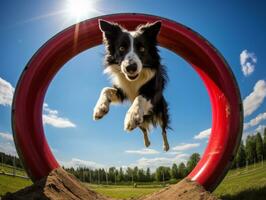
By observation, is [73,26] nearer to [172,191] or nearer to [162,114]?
[162,114]

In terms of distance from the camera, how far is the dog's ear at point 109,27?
5293 millimetres

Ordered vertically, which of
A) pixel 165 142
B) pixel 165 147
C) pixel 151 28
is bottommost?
pixel 165 147

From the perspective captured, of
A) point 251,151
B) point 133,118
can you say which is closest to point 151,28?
point 133,118

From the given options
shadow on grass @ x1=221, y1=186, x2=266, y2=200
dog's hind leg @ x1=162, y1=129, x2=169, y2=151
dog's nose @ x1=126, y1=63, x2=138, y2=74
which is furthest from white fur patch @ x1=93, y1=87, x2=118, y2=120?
shadow on grass @ x1=221, y1=186, x2=266, y2=200

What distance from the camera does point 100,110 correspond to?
4770mm

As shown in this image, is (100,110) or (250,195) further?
(250,195)

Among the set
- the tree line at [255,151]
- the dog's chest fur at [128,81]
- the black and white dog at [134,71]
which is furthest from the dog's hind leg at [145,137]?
the tree line at [255,151]

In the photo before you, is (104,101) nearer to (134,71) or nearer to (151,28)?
(134,71)

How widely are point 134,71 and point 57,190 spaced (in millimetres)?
1895

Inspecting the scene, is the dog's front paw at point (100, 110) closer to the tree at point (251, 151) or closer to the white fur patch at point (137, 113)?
the white fur patch at point (137, 113)

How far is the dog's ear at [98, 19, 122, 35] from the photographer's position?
17.4 feet

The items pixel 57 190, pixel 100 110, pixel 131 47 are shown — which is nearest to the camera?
pixel 57 190

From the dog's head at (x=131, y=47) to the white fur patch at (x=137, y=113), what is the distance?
390 mm

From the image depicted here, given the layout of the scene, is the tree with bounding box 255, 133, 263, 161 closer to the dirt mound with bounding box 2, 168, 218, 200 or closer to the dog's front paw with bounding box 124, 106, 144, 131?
the dirt mound with bounding box 2, 168, 218, 200
